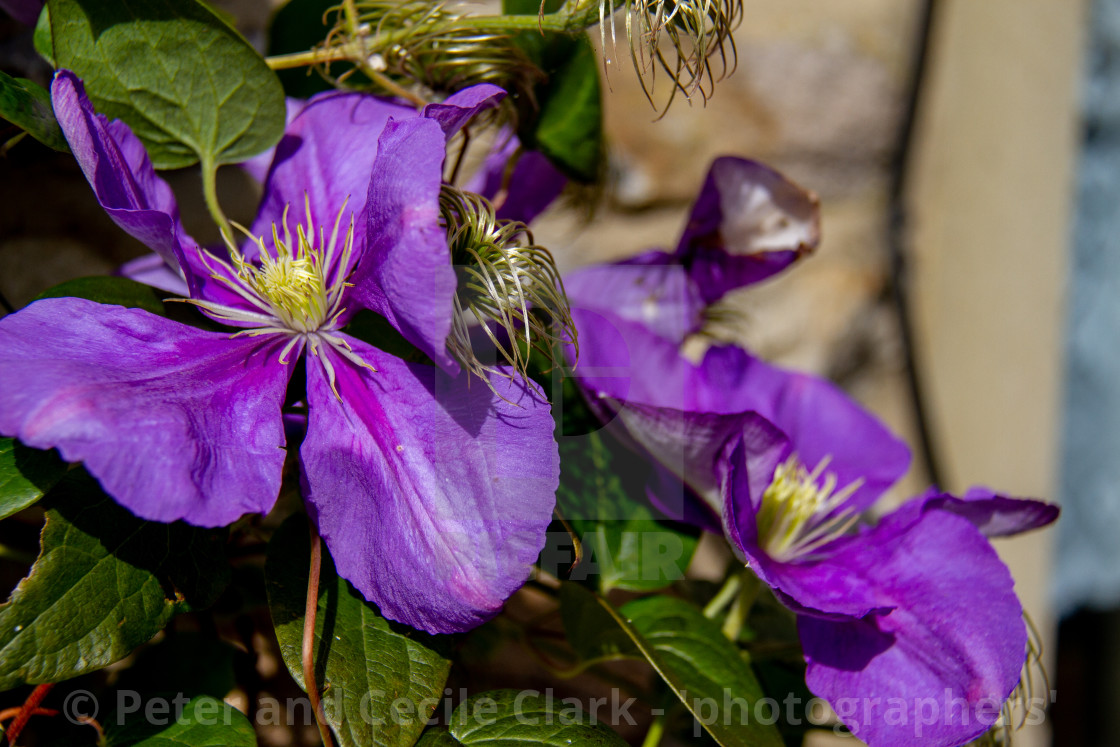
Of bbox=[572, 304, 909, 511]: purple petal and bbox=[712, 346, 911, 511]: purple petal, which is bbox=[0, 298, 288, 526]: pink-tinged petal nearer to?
bbox=[572, 304, 909, 511]: purple petal

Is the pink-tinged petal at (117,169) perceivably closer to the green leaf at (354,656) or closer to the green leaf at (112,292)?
the green leaf at (112,292)

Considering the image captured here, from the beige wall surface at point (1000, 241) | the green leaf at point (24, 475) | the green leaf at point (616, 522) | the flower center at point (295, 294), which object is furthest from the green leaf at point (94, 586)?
the beige wall surface at point (1000, 241)

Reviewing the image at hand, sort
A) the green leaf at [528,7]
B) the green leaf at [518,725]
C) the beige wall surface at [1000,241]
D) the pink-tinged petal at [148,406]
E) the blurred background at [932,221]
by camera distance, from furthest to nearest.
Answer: the beige wall surface at [1000,241] < the blurred background at [932,221] < the green leaf at [528,7] < the green leaf at [518,725] < the pink-tinged petal at [148,406]

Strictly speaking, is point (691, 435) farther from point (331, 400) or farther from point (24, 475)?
point (24, 475)

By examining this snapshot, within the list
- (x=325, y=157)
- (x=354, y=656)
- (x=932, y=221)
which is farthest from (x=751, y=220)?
(x=932, y=221)

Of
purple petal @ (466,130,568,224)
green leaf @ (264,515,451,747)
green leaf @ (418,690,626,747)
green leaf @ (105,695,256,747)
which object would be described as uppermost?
purple petal @ (466,130,568,224)

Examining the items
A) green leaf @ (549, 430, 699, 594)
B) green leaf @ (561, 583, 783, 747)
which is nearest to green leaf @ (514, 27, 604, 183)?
green leaf @ (549, 430, 699, 594)
